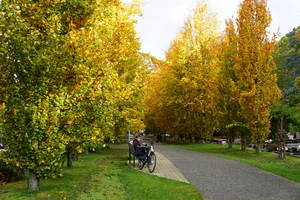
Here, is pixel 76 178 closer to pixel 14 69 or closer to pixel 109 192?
pixel 109 192

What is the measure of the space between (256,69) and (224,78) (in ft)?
12.8

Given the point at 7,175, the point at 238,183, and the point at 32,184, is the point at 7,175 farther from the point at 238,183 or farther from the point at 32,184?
the point at 238,183

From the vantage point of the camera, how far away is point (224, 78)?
22.7 m

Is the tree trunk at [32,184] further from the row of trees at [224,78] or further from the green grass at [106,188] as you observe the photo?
the row of trees at [224,78]

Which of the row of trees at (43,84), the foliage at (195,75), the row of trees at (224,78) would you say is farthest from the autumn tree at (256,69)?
the row of trees at (43,84)

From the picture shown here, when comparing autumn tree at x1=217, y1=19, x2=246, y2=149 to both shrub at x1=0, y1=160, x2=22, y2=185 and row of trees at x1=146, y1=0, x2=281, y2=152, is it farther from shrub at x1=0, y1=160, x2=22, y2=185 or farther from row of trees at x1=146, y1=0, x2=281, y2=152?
shrub at x1=0, y1=160, x2=22, y2=185

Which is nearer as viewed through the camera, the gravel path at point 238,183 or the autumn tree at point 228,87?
the gravel path at point 238,183

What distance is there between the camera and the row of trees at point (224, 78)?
748 inches

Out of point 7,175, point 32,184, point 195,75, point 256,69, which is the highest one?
point 195,75

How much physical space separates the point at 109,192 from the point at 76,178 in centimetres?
238

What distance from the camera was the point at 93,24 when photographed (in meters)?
9.04

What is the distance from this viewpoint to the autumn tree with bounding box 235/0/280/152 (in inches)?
740

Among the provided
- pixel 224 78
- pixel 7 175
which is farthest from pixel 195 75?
pixel 7 175

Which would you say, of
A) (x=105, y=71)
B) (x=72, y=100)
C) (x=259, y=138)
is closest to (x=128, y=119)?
(x=259, y=138)
